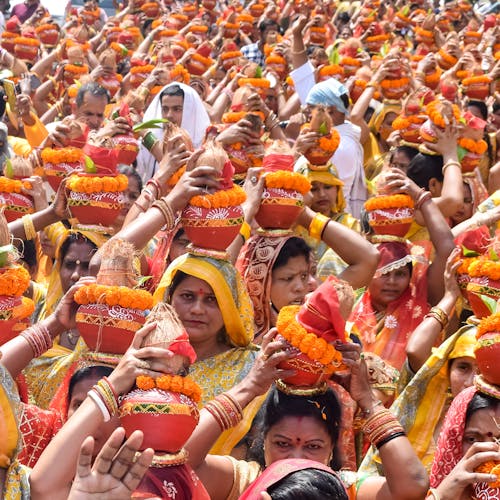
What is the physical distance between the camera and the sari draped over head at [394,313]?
18.9ft

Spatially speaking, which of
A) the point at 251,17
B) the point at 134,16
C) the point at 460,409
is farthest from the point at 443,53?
the point at 460,409

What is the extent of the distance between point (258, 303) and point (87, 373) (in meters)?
1.40

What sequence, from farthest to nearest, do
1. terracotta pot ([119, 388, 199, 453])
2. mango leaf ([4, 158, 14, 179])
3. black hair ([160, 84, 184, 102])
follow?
black hair ([160, 84, 184, 102]) < mango leaf ([4, 158, 14, 179]) < terracotta pot ([119, 388, 199, 453])

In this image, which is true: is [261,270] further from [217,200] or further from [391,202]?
[391,202]

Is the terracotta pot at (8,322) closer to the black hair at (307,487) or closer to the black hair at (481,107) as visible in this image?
the black hair at (307,487)

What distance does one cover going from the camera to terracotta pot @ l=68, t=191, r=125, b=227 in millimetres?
5277

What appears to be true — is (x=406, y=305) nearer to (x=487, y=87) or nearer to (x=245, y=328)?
(x=245, y=328)

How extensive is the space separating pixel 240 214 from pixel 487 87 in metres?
5.83

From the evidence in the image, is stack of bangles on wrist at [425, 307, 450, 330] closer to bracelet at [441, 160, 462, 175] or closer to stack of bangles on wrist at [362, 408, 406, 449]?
stack of bangles on wrist at [362, 408, 406, 449]

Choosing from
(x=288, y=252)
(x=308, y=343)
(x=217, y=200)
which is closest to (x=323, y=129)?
A: (x=288, y=252)

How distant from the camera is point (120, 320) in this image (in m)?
3.87

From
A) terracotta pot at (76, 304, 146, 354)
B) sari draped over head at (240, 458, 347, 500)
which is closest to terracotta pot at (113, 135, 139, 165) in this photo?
terracotta pot at (76, 304, 146, 354)

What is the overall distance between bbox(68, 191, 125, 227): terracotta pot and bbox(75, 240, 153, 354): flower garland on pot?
1268 mm

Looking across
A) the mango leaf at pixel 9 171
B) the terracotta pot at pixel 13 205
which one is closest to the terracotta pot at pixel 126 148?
the mango leaf at pixel 9 171
